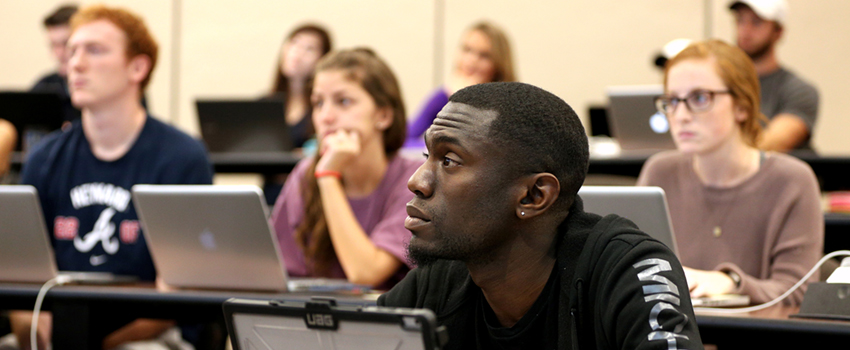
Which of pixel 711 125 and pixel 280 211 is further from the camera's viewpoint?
pixel 280 211

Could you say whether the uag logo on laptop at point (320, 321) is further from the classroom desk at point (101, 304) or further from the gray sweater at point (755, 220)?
the gray sweater at point (755, 220)

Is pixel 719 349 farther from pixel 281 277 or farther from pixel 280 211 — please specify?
pixel 280 211

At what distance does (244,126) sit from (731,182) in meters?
2.37

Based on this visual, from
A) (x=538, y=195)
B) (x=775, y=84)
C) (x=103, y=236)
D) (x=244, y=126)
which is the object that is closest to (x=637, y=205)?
(x=538, y=195)

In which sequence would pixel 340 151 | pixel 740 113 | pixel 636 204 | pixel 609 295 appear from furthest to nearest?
1. pixel 340 151
2. pixel 740 113
3. pixel 636 204
4. pixel 609 295

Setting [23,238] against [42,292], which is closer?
[42,292]

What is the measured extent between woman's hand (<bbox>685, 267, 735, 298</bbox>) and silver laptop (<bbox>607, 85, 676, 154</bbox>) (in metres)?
1.73

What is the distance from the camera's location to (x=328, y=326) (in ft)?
3.25

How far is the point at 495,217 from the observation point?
3.76 feet

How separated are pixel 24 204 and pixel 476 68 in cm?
249

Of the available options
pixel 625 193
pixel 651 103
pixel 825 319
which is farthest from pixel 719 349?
pixel 651 103

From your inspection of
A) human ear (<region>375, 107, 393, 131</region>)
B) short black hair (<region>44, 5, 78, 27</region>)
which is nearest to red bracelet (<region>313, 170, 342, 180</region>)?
human ear (<region>375, 107, 393, 131</region>)

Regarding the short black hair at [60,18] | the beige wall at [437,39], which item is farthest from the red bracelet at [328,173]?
the beige wall at [437,39]

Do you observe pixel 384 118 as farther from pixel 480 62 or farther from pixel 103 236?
pixel 480 62
